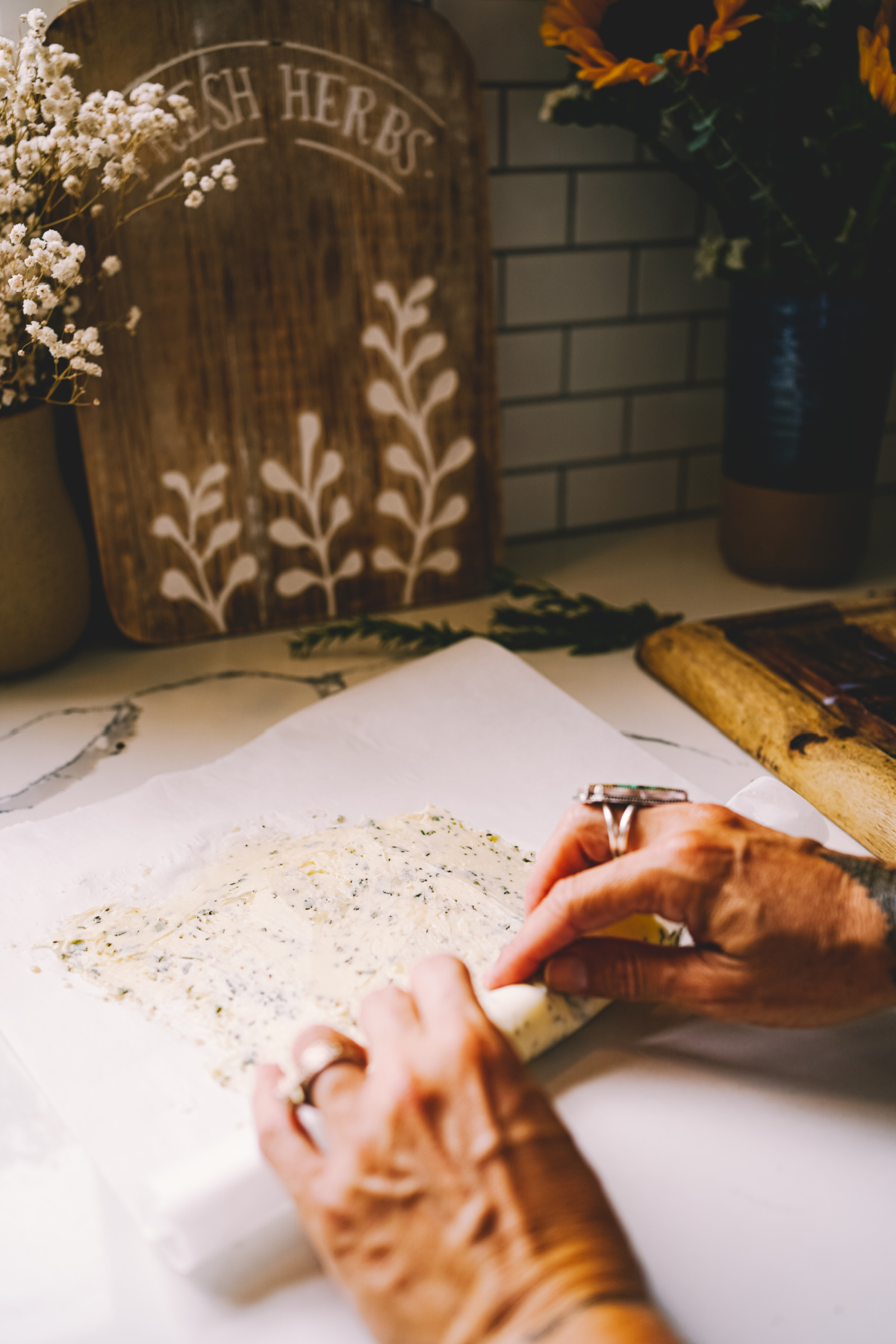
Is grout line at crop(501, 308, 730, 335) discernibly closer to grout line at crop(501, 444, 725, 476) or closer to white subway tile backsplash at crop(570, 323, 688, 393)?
white subway tile backsplash at crop(570, 323, 688, 393)

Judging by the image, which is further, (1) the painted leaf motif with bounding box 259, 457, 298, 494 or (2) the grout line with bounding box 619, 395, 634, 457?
(2) the grout line with bounding box 619, 395, 634, 457

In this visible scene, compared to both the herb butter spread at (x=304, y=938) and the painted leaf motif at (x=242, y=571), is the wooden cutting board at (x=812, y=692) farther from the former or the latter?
the painted leaf motif at (x=242, y=571)

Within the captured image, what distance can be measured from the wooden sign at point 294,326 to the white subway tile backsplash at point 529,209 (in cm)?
11

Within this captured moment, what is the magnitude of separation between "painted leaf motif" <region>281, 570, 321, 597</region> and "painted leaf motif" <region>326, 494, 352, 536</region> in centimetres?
5

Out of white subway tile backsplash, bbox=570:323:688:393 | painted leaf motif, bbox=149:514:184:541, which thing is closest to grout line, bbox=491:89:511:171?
white subway tile backsplash, bbox=570:323:688:393

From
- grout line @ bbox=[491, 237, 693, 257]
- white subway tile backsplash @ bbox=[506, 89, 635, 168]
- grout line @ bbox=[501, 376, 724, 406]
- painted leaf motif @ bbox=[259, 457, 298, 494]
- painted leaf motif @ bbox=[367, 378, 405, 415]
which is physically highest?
white subway tile backsplash @ bbox=[506, 89, 635, 168]

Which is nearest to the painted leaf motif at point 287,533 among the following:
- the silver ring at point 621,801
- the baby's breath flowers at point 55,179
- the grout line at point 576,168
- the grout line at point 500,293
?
the baby's breath flowers at point 55,179

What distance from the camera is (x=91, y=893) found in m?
0.66

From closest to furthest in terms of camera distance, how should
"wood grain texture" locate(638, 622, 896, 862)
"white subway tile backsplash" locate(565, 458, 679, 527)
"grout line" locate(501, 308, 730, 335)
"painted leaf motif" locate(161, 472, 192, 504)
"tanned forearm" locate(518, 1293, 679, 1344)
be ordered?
"tanned forearm" locate(518, 1293, 679, 1344), "wood grain texture" locate(638, 622, 896, 862), "painted leaf motif" locate(161, 472, 192, 504), "grout line" locate(501, 308, 730, 335), "white subway tile backsplash" locate(565, 458, 679, 527)

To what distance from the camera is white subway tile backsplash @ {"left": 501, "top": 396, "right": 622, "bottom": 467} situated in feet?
4.03

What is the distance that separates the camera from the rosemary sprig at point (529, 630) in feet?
3.36

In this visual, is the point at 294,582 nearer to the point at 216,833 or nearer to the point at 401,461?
the point at 401,461

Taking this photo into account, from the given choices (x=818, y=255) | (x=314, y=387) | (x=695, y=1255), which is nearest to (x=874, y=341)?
(x=818, y=255)

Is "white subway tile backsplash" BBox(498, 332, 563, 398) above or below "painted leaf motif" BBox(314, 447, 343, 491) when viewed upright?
above
